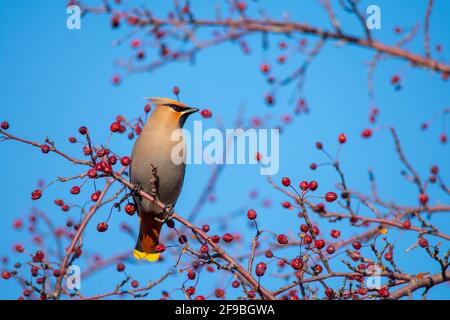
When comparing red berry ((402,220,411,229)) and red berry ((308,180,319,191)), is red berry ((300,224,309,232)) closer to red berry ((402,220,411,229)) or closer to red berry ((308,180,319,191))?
red berry ((308,180,319,191))

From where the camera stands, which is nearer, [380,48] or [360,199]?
[380,48]

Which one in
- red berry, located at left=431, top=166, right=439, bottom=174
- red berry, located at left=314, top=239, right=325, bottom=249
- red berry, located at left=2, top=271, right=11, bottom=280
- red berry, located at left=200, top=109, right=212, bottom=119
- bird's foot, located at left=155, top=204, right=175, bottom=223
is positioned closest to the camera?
red berry, located at left=314, top=239, right=325, bottom=249

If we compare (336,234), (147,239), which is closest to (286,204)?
(336,234)

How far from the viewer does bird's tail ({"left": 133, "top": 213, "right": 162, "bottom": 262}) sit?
3965mm

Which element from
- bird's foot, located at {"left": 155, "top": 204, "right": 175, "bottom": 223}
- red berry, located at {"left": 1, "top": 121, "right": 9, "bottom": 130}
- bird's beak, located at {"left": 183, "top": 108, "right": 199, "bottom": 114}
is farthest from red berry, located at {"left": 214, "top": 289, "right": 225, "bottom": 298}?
bird's beak, located at {"left": 183, "top": 108, "right": 199, "bottom": 114}

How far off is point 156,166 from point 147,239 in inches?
23.6

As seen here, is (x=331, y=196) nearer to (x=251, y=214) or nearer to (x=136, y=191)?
(x=251, y=214)

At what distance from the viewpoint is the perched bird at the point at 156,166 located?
3830mm

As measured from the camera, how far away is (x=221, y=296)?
296 centimetres

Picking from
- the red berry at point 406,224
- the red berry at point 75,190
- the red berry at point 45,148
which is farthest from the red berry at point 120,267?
the red berry at point 406,224

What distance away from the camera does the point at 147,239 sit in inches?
158

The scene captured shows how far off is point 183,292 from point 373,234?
39.8 inches
